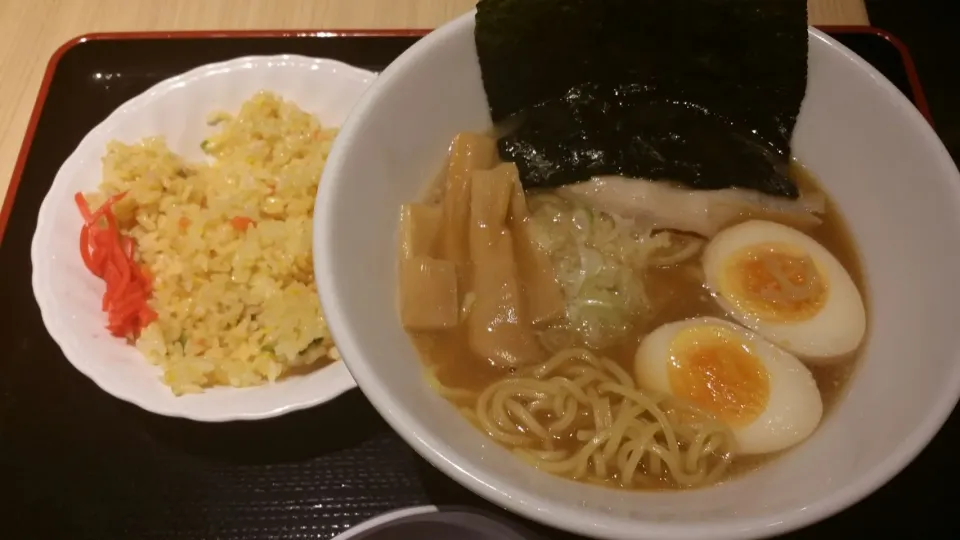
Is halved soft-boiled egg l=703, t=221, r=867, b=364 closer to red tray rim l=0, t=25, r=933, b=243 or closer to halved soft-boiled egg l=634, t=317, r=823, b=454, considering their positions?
halved soft-boiled egg l=634, t=317, r=823, b=454

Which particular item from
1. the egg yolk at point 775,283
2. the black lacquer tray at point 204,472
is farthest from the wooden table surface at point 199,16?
the egg yolk at point 775,283

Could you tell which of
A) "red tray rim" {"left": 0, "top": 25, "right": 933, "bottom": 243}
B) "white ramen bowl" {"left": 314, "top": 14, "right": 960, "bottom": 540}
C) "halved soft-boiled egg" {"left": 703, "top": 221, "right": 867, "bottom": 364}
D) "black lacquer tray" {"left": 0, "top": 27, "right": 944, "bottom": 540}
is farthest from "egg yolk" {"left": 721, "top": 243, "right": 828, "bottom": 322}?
"red tray rim" {"left": 0, "top": 25, "right": 933, "bottom": 243}

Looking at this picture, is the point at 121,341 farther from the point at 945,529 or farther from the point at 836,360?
the point at 945,529

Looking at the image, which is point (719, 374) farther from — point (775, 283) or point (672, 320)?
point (775, 283)

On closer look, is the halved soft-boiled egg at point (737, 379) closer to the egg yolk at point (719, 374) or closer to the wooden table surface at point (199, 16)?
the egg yolk at point (719, 374)

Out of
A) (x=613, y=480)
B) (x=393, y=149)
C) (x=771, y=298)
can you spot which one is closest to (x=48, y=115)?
(x=393, y=149)

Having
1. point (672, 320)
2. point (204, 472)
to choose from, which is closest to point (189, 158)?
→ point (204, 472)

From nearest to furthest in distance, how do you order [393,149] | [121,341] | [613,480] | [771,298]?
[613,480], [393,149], [771,298], [121,341]
